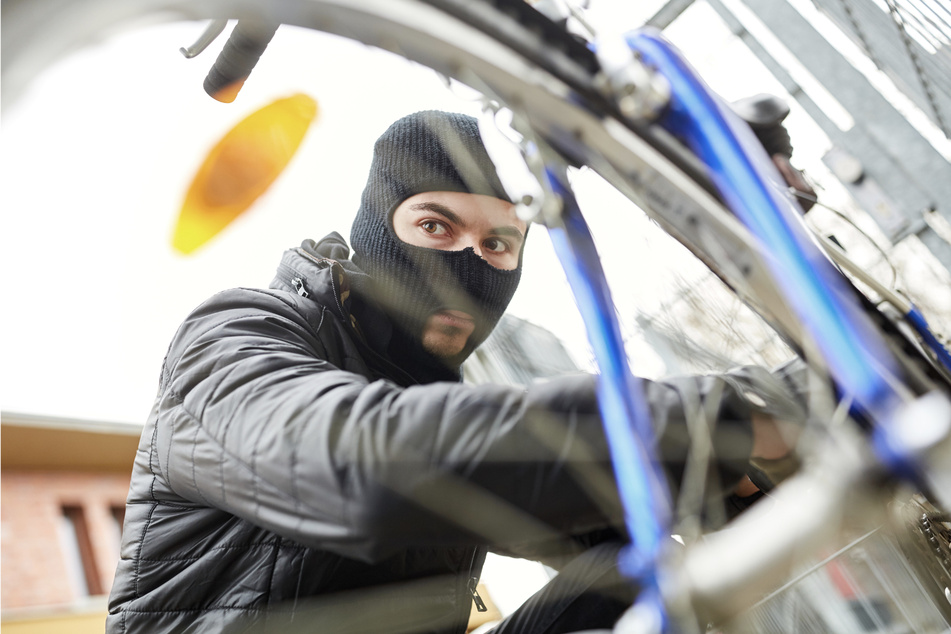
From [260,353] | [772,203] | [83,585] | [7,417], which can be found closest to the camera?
[772,203]

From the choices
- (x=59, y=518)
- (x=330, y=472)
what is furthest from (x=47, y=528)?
(x=330, y=472)

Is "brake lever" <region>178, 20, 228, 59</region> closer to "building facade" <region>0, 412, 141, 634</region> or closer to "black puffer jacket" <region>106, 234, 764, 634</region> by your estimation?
"black puffer jacket" <region>106, 234, 764, 634</region>

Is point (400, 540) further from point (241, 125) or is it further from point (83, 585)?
point (83, 585)

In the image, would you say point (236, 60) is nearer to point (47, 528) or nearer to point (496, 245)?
point (496, 245)

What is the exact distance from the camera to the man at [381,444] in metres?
0.52

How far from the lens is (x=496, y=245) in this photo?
3.73 ft

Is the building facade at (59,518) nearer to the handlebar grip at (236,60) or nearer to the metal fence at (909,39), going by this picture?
the handlebar grip at (236,60)

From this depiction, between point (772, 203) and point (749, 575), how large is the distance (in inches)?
14.1

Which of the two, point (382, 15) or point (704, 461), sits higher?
point (382, 15)

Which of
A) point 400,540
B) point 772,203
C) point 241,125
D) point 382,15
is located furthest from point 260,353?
point 241,125

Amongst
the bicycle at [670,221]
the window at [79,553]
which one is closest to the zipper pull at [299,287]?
the bicycle at [670,221]

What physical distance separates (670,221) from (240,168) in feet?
6.63

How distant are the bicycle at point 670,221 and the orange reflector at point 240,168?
167 cm

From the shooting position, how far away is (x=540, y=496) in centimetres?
52
